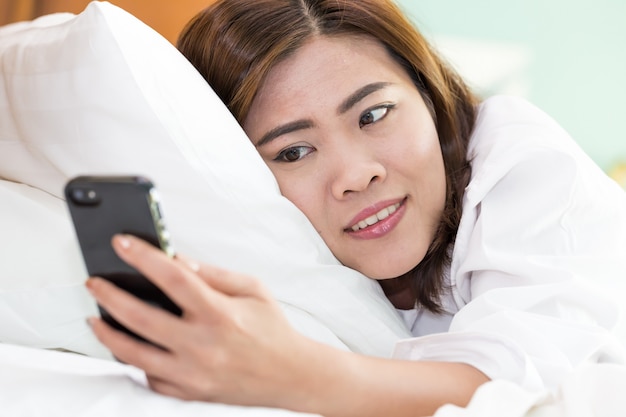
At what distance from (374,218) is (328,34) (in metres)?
0.33

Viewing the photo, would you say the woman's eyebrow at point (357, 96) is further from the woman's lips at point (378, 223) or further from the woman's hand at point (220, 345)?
the woman's hand at point (220, 345)

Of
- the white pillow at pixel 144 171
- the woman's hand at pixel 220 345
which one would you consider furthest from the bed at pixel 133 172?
the woman's hand at pixel 220 345

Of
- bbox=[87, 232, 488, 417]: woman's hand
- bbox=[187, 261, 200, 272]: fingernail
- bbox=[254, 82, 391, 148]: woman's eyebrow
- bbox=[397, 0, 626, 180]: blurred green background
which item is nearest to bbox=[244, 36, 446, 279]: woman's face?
bbox=[254, 82, 391, 148]: woman's eyebrow

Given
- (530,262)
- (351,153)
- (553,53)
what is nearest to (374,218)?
(351,153)

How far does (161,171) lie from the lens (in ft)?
3.52

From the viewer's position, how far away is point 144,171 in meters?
1.08

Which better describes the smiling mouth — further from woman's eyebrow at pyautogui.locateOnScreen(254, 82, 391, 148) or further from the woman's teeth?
woman's eyebrow at pyautogui.locateOnScreen(254, 82, 391, 148)

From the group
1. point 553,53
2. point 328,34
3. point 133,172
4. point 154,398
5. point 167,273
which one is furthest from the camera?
point 553,53

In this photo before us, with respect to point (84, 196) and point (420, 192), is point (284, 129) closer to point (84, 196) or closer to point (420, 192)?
point (420, 192)

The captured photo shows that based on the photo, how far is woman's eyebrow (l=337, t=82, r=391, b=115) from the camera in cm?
126

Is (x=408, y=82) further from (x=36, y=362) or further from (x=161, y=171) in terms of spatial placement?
(x=36, y=362)

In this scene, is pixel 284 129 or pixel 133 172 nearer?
pixel 133 172

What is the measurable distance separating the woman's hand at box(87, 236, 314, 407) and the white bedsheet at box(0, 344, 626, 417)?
0.07ft

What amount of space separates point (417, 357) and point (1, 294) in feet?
1.82
